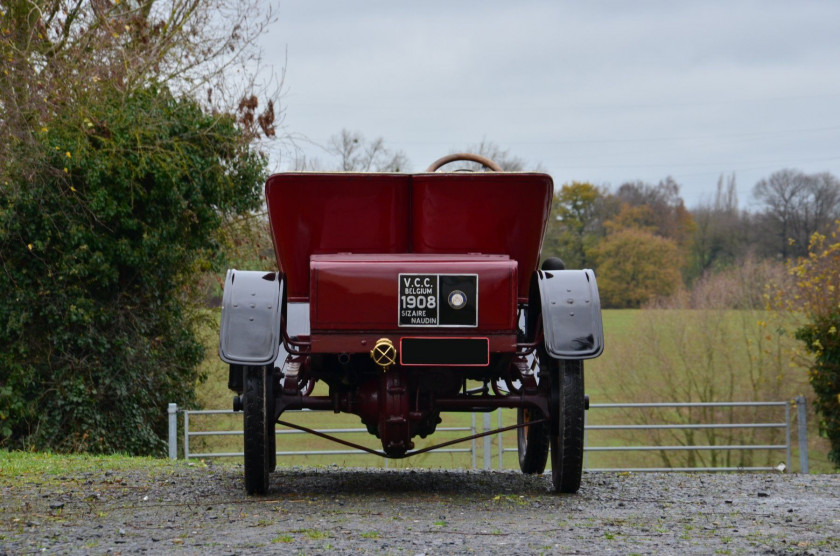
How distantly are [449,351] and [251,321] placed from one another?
126cm

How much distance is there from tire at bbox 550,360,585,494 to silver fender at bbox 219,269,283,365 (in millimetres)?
1848

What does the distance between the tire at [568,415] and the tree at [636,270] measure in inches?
1447

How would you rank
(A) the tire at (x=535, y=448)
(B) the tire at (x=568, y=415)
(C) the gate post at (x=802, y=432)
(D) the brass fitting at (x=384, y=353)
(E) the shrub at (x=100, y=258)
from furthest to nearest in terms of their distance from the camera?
(E) the shrub at (x=100, y=258) → (C) the gate post at (x=802, y=432) → (A) the tire at (x=535, y=448) → (B) the tire at (x=568, y=415) → (D) the brass fitting at (x=384, y=353)

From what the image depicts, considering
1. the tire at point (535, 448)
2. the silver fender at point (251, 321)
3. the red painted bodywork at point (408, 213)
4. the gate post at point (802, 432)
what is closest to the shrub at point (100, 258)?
the tire at point (535, 448)

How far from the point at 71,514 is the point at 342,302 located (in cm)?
203

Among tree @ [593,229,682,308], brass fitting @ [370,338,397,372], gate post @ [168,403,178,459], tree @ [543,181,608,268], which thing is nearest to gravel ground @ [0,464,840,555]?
brass fitting @ [370,338,397,372]

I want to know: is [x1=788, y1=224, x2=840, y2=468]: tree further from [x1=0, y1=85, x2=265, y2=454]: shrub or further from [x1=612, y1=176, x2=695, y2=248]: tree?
[x1=612, y1=176, x2=695, y2=248]: tree

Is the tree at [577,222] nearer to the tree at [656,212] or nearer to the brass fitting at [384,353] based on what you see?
the tree at [656,212]

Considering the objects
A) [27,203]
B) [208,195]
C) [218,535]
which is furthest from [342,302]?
[208,195]

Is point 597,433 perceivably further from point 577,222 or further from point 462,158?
point 462,158

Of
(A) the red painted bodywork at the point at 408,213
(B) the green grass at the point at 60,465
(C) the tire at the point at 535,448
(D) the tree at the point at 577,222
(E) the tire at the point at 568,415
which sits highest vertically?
(D) the tree at the point at 577,222

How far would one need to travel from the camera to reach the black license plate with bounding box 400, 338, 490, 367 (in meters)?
6.39

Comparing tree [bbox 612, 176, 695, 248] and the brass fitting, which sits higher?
tree [bbox 612, 176, 695, 248]

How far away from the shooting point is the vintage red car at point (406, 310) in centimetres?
636
